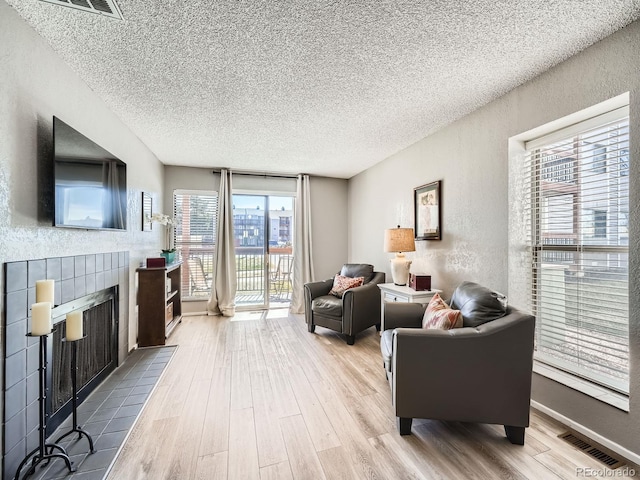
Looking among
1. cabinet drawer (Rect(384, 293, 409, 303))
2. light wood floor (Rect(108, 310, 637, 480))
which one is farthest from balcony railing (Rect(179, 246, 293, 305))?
cabinet drawer (Rect(384, 293, 409, 303))

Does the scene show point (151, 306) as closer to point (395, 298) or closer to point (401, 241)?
point (395, 298)

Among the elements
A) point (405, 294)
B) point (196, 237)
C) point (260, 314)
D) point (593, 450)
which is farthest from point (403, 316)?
point (196, 237)

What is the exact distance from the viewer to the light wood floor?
1539 millimetres

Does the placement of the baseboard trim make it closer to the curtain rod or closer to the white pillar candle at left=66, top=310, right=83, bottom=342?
the white pillar candle at left=66, top=310, right=83, bottom=342

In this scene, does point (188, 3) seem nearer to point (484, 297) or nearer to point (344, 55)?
point (344, 55)

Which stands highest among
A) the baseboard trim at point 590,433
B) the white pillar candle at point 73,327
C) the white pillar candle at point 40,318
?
the white pillar candle at point 40,318

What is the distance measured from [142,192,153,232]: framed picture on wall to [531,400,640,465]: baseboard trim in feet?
13.9

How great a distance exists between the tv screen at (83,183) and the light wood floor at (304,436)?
4.74 feet

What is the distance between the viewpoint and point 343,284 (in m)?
3.94

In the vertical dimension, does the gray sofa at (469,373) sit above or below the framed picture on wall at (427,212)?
below

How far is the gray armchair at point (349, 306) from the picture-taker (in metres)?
3.41

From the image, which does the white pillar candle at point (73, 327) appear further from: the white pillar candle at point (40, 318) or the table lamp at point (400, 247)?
the table lamp at point (400, 247)

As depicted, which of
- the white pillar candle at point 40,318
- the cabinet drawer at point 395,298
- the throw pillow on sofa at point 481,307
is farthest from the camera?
the cabinet drawer at point 395,298

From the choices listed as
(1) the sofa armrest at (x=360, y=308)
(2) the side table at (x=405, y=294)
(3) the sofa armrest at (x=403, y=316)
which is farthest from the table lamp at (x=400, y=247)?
(3) the sofa armrest at (x=403, y=316)
